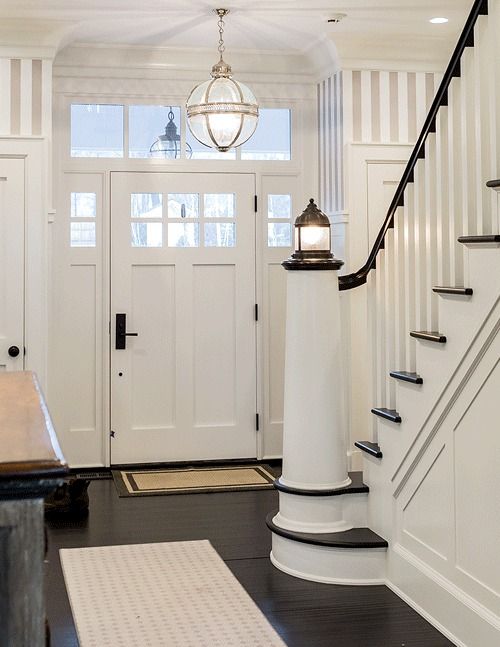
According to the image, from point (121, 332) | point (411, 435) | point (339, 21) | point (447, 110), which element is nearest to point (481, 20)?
point (447, 110)

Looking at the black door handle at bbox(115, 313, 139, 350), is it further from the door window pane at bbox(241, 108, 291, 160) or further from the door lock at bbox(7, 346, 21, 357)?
the door window pane at bbox(241, 108, 291, 160)

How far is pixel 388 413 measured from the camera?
12.2ft

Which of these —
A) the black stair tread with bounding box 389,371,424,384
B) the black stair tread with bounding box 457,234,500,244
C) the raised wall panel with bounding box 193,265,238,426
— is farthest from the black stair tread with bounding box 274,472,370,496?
the raised wall panel with bounding box 193,265,238,426

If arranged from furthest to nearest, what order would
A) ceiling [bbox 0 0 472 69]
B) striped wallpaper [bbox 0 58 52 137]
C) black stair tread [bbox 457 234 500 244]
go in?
striped wallpaper [bbox 0 58 52 137] < ceiling [bbox 0 0 472 69] < black stair tread [bbox 457 234 500 244]

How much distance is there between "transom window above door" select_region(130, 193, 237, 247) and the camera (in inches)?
240

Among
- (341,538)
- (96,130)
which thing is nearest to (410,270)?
(341,538)

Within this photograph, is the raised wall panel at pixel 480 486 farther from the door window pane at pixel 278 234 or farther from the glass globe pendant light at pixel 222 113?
the door window pane at pixel 278 234

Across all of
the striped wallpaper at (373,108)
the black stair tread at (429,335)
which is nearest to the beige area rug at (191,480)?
the striped wallpaper at (373,108)

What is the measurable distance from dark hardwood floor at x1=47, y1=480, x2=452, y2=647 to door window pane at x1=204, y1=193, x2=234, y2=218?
75.9 inches

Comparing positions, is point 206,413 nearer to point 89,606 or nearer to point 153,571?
point 153,571

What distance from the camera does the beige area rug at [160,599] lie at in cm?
317

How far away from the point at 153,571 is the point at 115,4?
301 centimetres

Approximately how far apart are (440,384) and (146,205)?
3.31m

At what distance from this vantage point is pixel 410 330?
372cm
